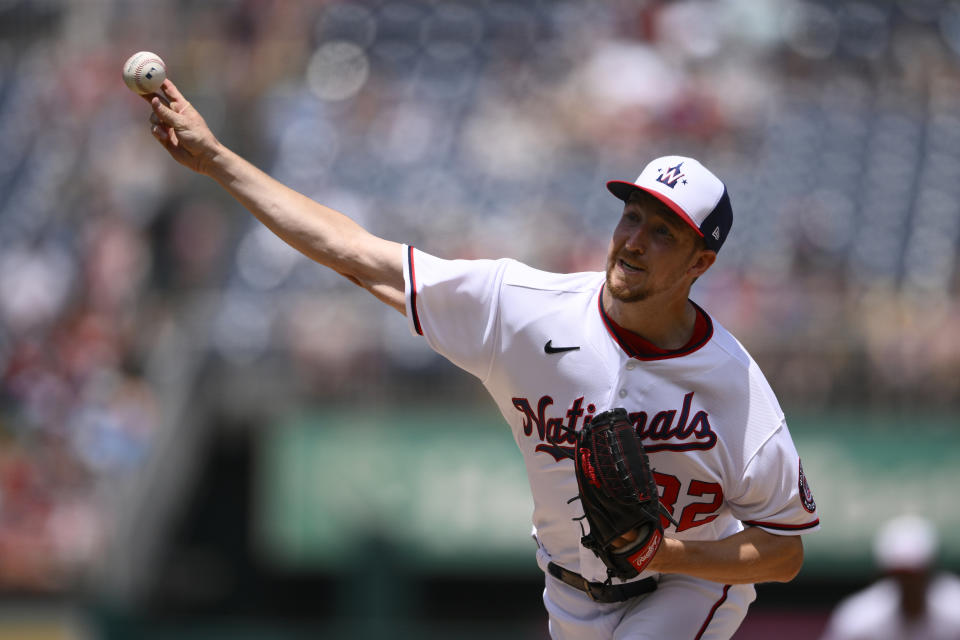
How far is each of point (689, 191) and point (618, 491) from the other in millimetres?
839

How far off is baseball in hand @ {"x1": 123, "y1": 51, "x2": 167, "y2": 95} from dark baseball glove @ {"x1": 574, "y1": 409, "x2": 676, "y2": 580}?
152cm

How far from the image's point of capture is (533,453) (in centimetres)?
393

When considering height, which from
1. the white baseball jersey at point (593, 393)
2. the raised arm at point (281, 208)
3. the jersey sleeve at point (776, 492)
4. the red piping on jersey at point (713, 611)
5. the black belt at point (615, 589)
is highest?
the raised arm at point (281, 208)

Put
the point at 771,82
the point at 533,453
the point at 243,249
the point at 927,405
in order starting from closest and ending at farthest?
the point at 533,453, the point at 927,405, the point at 243,249, the point at 771,82

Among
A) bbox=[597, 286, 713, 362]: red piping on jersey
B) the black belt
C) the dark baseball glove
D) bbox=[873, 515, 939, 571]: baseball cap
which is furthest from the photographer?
bbox=[873, 515, 939, 571]: baseball cap

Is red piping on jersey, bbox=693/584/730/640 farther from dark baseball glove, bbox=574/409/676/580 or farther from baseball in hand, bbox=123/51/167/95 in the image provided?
baseball in hand, bbox=123/51/167/95

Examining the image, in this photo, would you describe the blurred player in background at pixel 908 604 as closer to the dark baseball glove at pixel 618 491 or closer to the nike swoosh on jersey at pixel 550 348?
the nike swoosh on jersey at pixel 550 348

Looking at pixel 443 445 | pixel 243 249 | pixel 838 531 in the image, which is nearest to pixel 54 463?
pixel 243 249

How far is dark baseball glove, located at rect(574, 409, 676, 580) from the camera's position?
135 inches

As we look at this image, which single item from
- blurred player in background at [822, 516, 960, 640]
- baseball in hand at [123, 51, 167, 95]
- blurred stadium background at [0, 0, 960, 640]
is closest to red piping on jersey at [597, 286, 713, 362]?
baseball in hand at [123, 51, 167, 95]

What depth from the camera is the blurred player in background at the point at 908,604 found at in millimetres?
6891

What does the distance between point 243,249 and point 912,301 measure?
5471mm

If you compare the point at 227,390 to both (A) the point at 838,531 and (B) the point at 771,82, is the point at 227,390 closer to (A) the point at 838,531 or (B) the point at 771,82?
(A) the point at 838,531

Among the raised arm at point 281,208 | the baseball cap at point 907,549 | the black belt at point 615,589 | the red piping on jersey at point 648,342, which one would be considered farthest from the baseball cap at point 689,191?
the baseball cap at point 907,549
